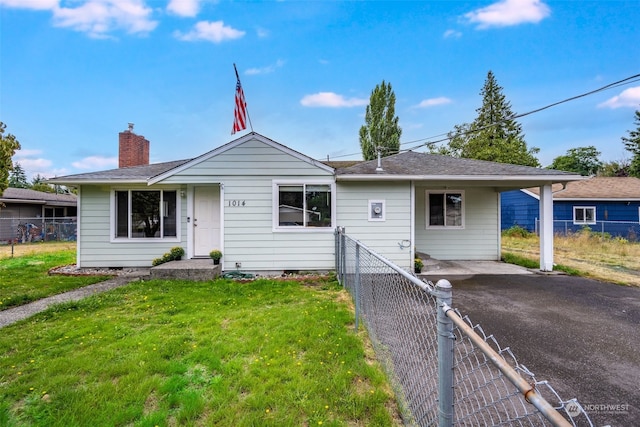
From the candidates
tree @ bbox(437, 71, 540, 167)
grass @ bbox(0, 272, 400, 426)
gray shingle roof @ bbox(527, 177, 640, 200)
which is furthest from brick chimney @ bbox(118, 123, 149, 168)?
tree @ bbox(437, 71, 540, 167)

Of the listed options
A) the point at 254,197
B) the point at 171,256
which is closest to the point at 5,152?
the point at 171,256

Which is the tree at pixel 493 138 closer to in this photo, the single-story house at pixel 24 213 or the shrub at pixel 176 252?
the shrub at pixel 176 252

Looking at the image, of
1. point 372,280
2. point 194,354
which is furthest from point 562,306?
point 194,354

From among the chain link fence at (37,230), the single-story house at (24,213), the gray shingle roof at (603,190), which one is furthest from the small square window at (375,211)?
the chain link fence at (37,230)

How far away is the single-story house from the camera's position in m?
17.0

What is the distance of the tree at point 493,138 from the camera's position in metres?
26.8

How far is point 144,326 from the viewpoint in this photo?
13.8 feet

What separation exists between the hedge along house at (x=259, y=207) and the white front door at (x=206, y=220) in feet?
0.09

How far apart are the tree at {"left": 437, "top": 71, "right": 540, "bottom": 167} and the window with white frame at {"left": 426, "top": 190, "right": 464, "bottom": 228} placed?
18755 mm

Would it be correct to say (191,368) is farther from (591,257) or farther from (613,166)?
(613,166)

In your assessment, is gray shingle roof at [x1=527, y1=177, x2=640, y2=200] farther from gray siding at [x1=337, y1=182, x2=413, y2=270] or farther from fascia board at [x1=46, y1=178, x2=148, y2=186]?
fascia board at [x1=46, y1=178, x2=148, y2=186]

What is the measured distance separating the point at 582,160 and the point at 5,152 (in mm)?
59448

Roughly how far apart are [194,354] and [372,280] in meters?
2.17

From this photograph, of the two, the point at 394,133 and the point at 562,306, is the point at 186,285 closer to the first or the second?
the point at 562,306
